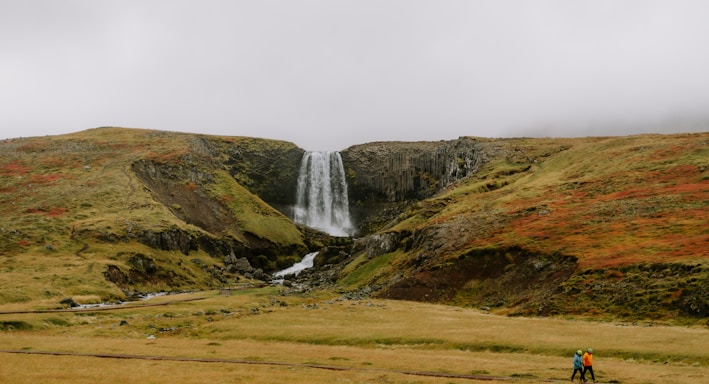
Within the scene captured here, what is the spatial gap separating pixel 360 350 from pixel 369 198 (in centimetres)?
13565

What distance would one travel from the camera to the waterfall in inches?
6914

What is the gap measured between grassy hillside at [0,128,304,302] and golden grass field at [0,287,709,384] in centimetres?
2207

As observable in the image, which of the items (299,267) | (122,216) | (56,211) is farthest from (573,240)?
(56,211)

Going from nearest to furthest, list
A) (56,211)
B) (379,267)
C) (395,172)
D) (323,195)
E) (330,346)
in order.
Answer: (330,346)
(379,267)
(56,211)
(395,172)
(323,195)

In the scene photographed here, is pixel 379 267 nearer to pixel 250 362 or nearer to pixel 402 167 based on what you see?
pixel 250 362

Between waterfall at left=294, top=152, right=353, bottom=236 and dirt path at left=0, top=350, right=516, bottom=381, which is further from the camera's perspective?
waterfall at left=294, top=152, right=353, bottom=236

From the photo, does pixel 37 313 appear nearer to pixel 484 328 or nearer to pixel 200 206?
pixel 484 328

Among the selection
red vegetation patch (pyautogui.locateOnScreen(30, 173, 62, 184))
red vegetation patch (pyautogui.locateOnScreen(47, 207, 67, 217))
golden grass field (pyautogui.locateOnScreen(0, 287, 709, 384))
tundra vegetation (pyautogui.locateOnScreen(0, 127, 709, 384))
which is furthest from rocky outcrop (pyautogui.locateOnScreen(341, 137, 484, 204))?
golden grass field (pyautogui.locateOnScreen(0, 287, 709, 384))

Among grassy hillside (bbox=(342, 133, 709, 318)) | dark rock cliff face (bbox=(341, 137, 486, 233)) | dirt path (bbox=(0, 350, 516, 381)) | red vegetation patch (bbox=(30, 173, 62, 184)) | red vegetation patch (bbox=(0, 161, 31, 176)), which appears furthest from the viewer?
dark rock cliff face (bbox=(341, 137, 486, 233))

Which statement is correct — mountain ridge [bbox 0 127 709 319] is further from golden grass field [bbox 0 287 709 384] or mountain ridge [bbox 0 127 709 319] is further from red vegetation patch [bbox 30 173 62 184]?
golden grass field [bbox 0 287 709 384]

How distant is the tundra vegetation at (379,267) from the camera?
41.0 meters

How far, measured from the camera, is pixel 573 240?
79.0 metres

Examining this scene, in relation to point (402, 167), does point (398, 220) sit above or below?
below

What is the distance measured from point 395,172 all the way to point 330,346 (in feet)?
431
